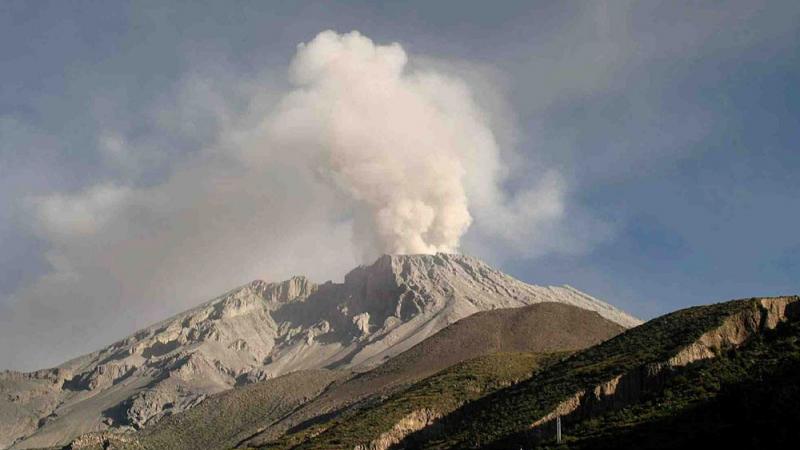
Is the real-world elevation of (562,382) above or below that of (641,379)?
above

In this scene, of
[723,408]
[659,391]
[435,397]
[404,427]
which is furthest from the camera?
[435,397]

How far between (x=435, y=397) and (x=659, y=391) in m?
43.4

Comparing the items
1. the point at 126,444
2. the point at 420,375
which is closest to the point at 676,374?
the point at 420,375

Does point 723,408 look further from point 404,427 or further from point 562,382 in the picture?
point 404,427

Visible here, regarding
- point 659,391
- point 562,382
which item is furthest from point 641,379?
point 562,382

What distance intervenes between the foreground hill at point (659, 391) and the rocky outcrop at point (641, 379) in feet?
0.31

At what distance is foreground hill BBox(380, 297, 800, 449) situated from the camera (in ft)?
162

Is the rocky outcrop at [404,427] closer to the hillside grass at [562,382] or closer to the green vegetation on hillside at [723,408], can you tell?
the hillside grass at [562,382]

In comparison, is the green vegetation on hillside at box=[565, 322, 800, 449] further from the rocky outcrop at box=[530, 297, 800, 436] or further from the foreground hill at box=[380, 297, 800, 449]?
the rocky outcrop at box=[530, 297, 800, 436]

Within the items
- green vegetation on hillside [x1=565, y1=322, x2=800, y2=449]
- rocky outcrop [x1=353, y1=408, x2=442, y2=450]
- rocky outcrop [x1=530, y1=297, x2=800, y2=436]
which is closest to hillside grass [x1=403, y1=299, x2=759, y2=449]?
rocky outcrop [x1=530, y1=297, x2=800, y2=436]

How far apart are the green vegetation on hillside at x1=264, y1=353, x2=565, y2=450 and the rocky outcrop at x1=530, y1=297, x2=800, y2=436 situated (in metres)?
26.4

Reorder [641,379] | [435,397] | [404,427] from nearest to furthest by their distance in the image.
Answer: [641,379]
[404,427]
[435,397]

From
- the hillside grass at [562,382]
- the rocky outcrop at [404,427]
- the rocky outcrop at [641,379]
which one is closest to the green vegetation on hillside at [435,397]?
the rocky outcrop at [404,427]

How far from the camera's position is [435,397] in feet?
335
